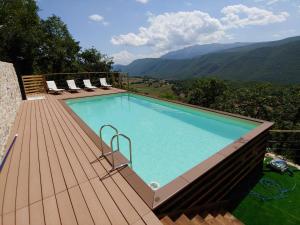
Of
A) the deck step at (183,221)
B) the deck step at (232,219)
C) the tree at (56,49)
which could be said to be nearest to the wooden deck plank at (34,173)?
the deck step at (183,221)

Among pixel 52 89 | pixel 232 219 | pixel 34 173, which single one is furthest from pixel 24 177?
pixel 52 89

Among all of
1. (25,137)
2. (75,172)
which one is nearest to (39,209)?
(75,172)

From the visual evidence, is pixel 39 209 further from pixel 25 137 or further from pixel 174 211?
pixel 25 137

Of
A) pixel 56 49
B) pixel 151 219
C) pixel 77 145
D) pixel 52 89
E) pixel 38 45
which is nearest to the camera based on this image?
pixel 151 219

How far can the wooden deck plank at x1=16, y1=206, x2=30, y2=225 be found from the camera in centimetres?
207

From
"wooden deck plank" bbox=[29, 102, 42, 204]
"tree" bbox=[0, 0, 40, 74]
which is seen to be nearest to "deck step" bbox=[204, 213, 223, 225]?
"wooden deck plank" bbox=[29, 102, 42, 204]

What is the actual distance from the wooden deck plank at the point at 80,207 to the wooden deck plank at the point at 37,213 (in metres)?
0.33

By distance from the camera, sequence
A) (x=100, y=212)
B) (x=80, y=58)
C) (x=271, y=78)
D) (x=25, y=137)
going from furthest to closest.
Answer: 1. (x=271, y=78)
2. (x=80, y=58)
3. (x=25, y=137)
4. (x=100, y=212)

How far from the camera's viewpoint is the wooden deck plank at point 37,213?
2.06 m

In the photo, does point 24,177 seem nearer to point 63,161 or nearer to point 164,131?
point 63,161

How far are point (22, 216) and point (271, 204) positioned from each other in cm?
501

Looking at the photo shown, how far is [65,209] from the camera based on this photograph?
221 cm

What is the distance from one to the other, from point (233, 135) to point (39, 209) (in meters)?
4.48

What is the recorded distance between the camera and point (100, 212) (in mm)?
2131
